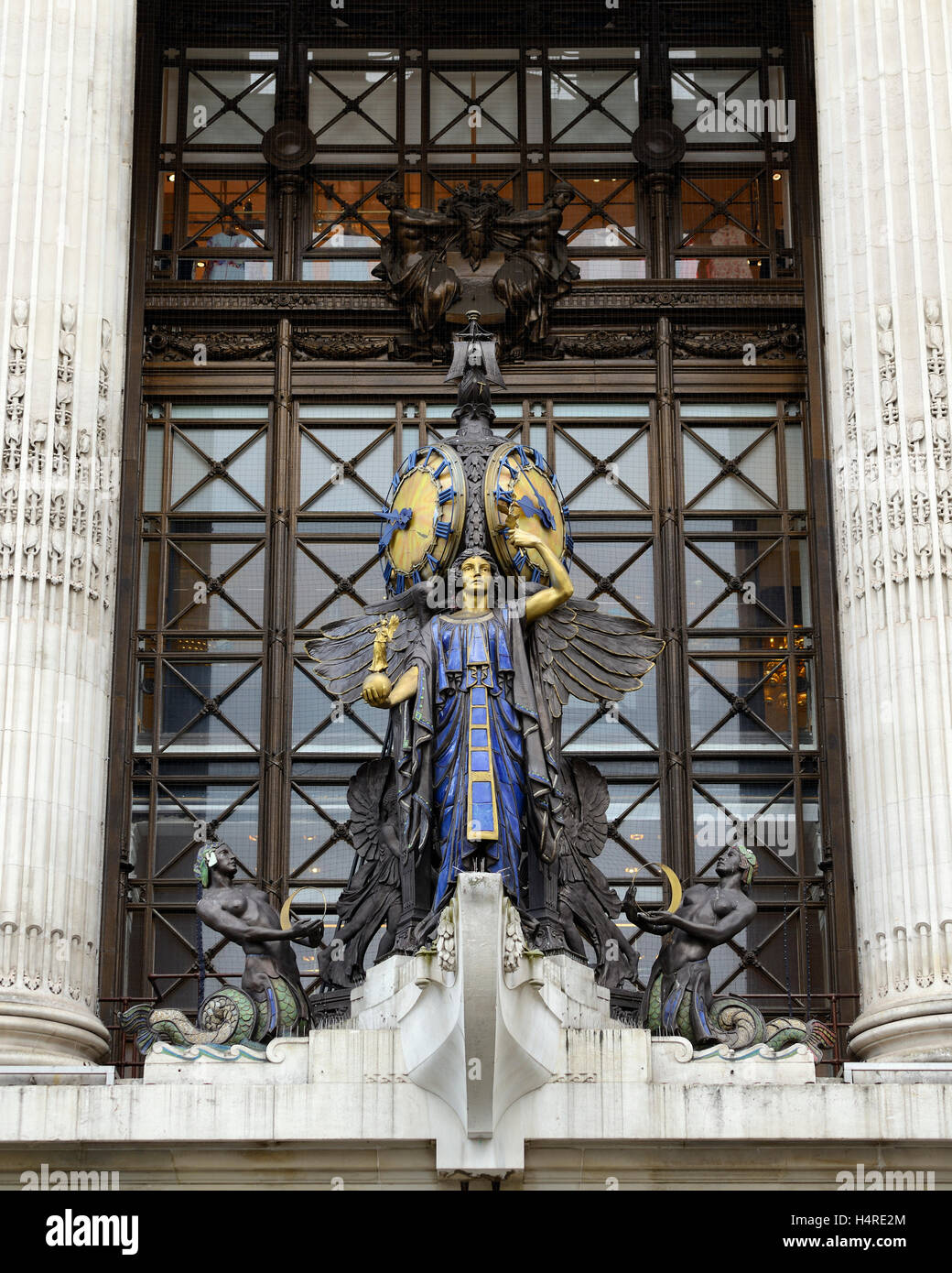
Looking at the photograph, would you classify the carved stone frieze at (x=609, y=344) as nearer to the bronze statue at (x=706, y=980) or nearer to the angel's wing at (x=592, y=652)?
the angel's wing at (x=592, y=652)

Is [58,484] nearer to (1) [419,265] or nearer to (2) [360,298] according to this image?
(2) [360,298]

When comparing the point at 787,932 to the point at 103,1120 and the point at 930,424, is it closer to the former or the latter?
the point at 930,424

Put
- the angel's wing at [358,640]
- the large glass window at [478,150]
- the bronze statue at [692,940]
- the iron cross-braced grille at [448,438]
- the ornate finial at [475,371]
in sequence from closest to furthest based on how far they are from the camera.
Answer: the bronze statue at [692,940]
the angel's wing at [358,640]
the ornate finial at [475,371]
the iron cross-braced grille at [448,438]
the large glass window at [478,150]

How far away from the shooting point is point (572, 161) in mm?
28672

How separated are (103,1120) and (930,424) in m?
10.4

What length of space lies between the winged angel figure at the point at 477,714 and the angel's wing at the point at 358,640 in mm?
23

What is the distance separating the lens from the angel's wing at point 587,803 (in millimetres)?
21734

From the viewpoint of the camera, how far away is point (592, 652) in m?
21.8

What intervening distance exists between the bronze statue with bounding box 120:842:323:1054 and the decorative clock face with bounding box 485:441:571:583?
148 inches

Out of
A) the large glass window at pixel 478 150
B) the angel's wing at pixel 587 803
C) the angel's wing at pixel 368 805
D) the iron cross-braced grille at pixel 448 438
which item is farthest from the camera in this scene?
the large glass window at pixel 478 150

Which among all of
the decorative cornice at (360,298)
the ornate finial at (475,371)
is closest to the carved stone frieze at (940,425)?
the ornate finial at (475,371)

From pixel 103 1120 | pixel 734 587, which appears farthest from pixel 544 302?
pixel 103 1120

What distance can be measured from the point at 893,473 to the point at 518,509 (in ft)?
13.2

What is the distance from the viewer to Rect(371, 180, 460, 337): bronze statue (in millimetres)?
27250
